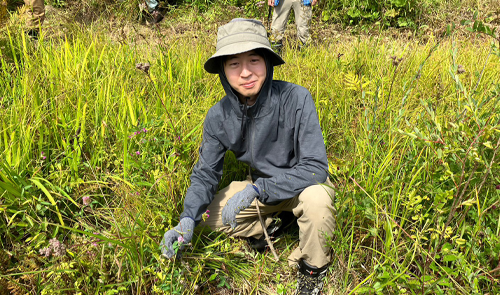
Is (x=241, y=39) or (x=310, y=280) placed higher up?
(x=241, y=39)

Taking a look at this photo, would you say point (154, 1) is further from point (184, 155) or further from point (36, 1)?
point (184, 155)

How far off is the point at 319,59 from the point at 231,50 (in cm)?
171

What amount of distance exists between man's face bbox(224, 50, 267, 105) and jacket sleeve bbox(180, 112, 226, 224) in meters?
0.31

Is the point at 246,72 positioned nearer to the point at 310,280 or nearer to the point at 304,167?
the point at 304,167

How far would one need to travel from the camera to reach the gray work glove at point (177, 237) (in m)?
1.54

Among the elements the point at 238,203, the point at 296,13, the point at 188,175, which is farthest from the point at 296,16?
the point at 238,203

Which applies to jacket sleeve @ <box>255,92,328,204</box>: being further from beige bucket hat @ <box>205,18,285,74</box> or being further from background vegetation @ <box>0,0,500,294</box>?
beige bucket hat @ <box>205,18,285,74</box>

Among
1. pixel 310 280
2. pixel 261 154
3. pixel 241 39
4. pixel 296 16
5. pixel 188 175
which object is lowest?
pixel 310 280

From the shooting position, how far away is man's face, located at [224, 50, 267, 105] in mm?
1810

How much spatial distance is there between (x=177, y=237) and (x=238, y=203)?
36 centimetres

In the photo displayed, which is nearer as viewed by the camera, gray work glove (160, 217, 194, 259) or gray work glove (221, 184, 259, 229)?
gray work glove (160, 217, 194, 259)

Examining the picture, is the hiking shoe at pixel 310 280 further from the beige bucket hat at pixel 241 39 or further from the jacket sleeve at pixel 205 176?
the beige bucket hat at pixel 241 39

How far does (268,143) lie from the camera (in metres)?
1.97

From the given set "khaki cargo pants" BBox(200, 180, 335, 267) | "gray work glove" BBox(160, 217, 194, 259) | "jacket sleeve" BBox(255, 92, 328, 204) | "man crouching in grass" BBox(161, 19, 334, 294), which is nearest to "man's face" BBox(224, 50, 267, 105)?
"man crouching in grass" BBox(161, 19, 334, 294)
